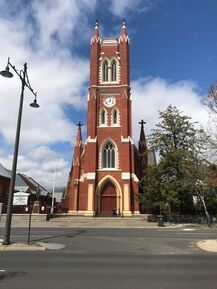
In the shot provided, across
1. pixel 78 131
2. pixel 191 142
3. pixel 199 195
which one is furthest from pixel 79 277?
pixel 78 131

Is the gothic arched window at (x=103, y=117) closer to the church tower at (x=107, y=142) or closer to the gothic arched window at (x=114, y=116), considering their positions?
the church tower at (x=107, y=142)

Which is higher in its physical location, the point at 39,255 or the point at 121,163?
the point at 121,163

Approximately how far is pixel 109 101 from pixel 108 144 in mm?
6221

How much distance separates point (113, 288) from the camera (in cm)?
694

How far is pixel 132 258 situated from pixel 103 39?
42.8m

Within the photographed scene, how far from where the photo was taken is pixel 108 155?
143 feet

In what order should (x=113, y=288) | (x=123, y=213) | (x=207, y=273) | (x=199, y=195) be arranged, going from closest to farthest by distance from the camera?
(x=113, y=288)
(x=207, y=273)
(x=199, y=195)
(x=123, y=213)

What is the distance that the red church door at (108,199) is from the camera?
4194cm

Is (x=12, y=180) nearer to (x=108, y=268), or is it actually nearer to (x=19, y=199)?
(x=19, y=199)

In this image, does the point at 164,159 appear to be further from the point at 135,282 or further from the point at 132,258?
the point at 135,282

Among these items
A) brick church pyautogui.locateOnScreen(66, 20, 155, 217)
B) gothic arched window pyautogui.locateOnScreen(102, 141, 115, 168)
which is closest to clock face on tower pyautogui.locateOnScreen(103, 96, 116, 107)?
brick church pyautogui.locateOnScreen(66, 20, 155, 217)

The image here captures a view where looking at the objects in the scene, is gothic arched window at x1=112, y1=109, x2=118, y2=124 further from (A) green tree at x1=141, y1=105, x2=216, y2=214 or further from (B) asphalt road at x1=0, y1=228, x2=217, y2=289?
(B) asphalt road at x1=0, y1=228, x2=217, y2=289

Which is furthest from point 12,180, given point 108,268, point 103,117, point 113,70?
point 113,70

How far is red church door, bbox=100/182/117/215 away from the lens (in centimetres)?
4194
